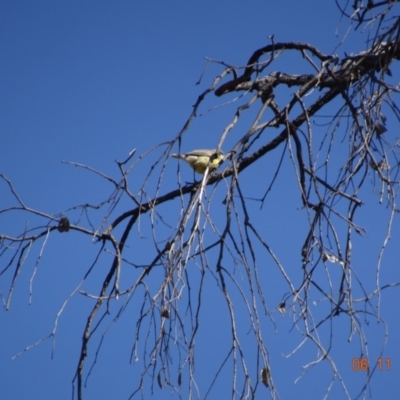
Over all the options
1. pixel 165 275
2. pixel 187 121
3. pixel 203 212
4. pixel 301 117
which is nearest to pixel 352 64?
pixel 301 117

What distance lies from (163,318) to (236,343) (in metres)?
0.19

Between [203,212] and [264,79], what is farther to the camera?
[264,79]

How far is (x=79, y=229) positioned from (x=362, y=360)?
3.26ft

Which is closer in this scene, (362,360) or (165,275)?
(165,275)

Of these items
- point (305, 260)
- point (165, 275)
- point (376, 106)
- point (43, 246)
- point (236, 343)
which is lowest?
point (236, 343)

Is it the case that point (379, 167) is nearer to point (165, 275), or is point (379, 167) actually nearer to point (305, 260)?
point (305, 260)

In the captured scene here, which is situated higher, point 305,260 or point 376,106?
point 376,106

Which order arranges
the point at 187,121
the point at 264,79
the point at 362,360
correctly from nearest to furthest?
the point at 362,360, the point at 187,121, the point at 264,79

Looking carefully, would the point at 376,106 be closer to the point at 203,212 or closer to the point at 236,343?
the point at 203,212

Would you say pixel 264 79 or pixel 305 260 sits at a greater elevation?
pixel 264 79

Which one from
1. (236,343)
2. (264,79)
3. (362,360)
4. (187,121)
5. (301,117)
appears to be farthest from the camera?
(264,79)

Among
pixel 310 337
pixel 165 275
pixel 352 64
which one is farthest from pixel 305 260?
pixel 352 64

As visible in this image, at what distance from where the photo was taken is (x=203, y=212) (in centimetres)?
219

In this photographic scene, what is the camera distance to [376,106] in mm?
2449
